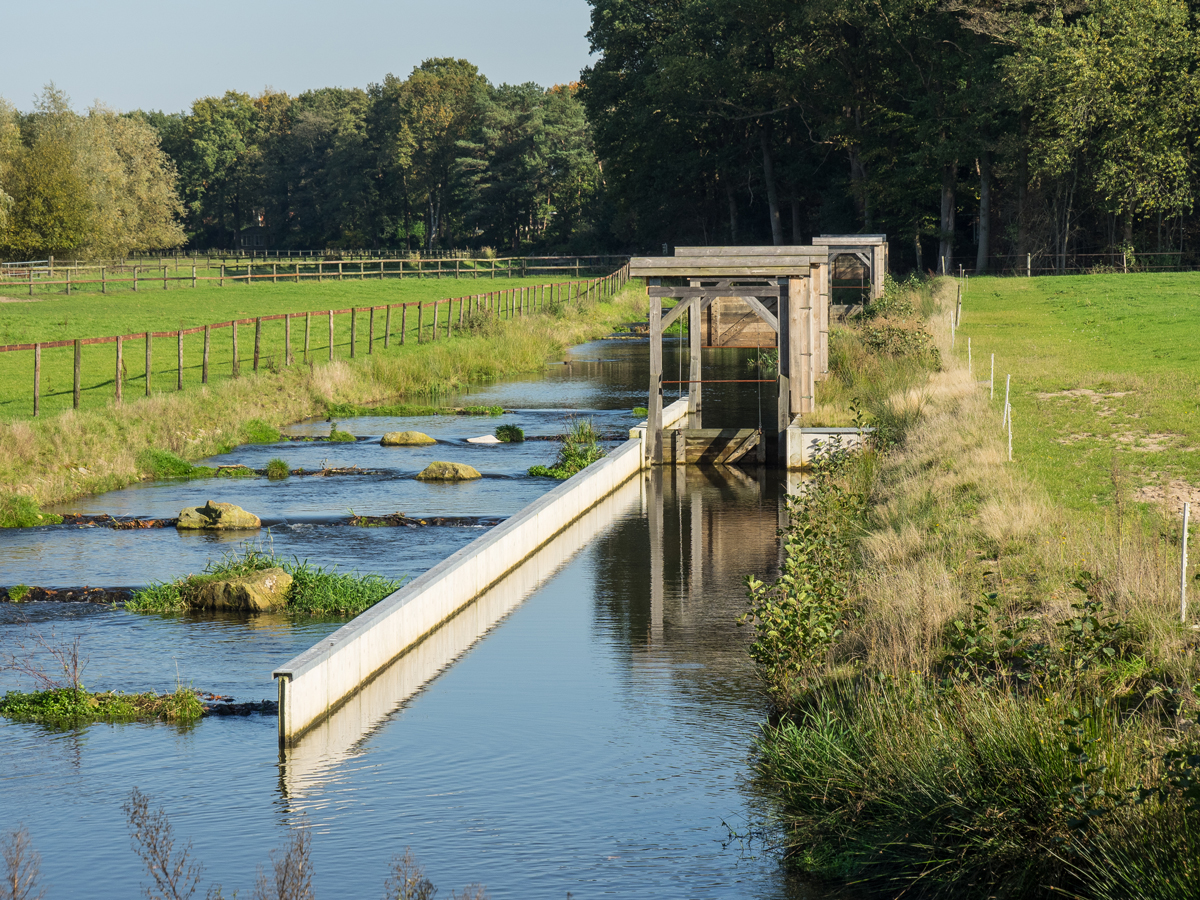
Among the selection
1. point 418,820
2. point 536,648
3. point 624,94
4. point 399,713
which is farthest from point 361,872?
point 624,94

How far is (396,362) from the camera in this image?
36156 millimetres

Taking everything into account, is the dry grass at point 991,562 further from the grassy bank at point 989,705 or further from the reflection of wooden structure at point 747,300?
the reflection of wooden structure at point 747,300

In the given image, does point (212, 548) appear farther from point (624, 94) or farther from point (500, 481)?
point (624, 94)

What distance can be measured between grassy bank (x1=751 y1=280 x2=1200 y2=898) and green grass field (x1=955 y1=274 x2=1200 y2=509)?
6.74ft

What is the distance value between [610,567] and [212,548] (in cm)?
505

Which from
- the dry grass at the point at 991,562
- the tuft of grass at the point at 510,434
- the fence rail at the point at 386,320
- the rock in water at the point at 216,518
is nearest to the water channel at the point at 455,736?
the rock in water at the point at 216,518

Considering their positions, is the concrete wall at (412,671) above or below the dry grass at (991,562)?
below

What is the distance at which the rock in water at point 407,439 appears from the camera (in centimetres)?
2661

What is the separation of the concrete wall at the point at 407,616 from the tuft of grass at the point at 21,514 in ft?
23.2

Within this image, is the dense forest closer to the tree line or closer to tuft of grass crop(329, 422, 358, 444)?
the tree line

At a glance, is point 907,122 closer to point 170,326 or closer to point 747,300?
point 170,326

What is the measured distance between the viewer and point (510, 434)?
26906mm

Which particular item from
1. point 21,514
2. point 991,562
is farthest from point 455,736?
point 21,514

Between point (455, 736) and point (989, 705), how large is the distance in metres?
4.20
